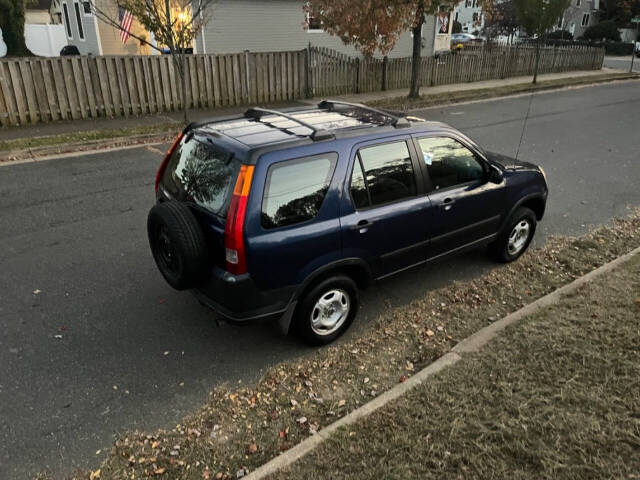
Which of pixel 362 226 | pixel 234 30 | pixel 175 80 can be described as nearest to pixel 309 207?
pixel 362 226

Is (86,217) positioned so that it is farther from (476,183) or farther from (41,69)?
(41,69)

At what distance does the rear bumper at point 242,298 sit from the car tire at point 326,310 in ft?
0.66

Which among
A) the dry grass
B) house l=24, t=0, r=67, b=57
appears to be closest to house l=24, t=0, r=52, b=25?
house l=24, t=0, r=67, b=57

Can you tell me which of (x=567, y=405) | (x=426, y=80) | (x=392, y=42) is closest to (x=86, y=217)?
(x=567, y=405)

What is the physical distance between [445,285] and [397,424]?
2.35m

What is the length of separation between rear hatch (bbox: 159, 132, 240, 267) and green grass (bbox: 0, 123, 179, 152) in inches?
276

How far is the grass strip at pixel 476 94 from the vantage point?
52.8 feet

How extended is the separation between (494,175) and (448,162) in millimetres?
606

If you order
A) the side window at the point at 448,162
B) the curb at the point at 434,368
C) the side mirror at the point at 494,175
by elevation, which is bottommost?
the curb at the point at 434,368

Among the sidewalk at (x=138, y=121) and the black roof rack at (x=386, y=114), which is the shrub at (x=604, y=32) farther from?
the black roof rack at (x=386, y=114)

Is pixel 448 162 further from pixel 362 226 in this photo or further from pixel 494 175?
pixel 362 226

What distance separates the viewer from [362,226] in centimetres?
411

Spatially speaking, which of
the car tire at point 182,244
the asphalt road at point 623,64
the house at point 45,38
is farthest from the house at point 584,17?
the car tire at point 182,244

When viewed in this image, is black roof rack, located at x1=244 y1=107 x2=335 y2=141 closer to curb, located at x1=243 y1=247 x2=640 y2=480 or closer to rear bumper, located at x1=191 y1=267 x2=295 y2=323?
rear bumper, located at x1=191 y1=267 x2=295 y2=323
